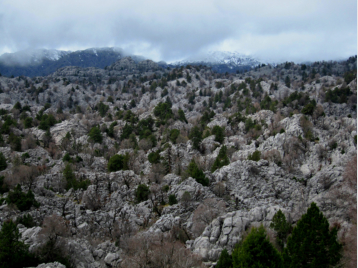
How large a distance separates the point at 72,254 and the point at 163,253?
501 inches

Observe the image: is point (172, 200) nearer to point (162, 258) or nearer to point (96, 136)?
point (162, 258)

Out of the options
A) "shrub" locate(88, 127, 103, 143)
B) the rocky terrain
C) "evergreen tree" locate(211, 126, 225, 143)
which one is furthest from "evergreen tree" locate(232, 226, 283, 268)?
"shrub" locate(88, 127, 103, 143)

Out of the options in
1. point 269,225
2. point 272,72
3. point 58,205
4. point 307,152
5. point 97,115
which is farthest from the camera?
point 272,72

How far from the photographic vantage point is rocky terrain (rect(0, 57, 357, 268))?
3438 centimetres

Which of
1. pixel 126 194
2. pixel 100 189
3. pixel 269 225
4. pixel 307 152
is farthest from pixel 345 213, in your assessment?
pixel 100 189

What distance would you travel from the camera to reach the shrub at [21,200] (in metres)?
40.7

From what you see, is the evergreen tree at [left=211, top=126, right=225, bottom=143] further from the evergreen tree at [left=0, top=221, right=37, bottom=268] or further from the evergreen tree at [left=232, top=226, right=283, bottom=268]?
the evergreen tree at [left=0, top=221, right=37, bottom=268]

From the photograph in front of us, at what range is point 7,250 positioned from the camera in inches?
1054

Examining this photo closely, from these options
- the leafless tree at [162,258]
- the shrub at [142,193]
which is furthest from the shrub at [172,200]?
the leafless tree at [162,258]

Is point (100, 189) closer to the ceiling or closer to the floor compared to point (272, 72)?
closer to the floor

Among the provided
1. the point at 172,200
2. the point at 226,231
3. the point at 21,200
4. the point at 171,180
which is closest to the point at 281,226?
the point at 226,231

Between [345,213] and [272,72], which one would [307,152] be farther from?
[272,72]

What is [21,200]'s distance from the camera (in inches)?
1620

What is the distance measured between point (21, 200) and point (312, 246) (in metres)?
43.9
